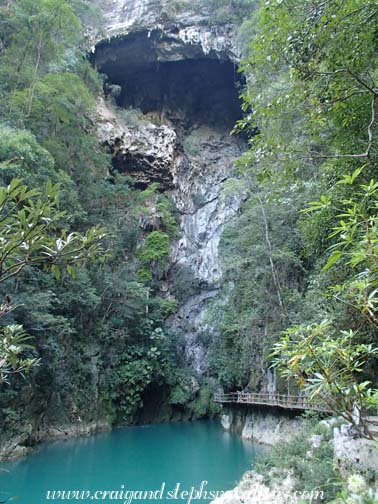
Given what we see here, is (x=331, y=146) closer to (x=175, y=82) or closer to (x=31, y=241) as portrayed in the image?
(x=31, y=241)

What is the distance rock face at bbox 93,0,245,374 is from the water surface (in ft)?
18.0

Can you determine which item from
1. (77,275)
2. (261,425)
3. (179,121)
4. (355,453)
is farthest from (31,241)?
(179,121)

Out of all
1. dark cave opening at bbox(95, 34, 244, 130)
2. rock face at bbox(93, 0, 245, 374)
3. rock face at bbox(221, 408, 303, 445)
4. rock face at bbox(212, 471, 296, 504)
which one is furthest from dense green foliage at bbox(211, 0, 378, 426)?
dark cave opening at bbox(95, 34, 244, 130)

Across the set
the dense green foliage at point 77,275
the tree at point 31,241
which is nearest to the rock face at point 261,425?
the dense green foliage at point 77,275

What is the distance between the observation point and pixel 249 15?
15492 millimetres

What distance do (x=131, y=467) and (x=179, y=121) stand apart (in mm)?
15624

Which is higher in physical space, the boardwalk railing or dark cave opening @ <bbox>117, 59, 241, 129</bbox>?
dark cave opening @ <bbox>117, 59, 241, 129</bbox>

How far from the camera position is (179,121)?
18.3 m

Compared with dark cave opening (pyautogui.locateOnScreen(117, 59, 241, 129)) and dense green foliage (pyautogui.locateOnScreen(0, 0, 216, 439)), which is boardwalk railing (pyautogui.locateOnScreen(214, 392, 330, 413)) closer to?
dense green foliage (pyautogui.locateOnScreen(0, 0, 216, 439))

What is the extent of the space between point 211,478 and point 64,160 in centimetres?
903

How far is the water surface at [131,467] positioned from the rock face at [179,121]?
216 inches

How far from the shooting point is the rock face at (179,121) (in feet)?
48.5

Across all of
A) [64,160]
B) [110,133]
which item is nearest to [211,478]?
[64,160]

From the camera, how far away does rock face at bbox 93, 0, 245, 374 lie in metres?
14.8
